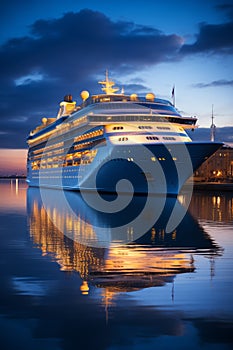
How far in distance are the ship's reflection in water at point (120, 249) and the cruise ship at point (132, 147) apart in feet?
53.0

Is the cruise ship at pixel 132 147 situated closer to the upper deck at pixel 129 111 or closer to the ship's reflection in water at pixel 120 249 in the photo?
the upper deck at pixel 129 111

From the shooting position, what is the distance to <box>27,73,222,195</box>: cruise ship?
42219 mm

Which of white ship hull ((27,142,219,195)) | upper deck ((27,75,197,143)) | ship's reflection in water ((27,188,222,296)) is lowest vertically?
ship's reflection in water ((27,188,222,296))

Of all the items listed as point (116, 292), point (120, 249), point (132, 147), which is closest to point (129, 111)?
point (132, 147)

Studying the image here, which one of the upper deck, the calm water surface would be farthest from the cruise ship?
the calm water surface

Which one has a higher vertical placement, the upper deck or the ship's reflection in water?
the upper deck

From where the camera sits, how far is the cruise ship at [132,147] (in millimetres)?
42219

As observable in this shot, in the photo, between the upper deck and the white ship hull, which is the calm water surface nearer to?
the white ship hull

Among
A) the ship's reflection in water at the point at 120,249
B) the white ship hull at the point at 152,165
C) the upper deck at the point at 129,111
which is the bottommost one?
the ship's reflection in water at the point at 120,249

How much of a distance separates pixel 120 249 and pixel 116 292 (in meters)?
6.03

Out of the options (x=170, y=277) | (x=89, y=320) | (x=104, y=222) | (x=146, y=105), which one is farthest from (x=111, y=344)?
(x=146, y=105)

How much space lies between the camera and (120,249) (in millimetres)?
15734

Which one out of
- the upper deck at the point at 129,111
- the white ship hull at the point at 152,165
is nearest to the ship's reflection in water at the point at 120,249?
the white ship hull at the point at 152,165

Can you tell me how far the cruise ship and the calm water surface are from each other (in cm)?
2357
